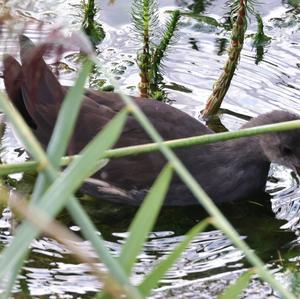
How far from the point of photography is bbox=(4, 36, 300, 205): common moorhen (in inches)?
229

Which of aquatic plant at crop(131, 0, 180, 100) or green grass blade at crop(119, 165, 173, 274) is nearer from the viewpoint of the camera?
green grass blade at crop(119, 165, 173, 274)

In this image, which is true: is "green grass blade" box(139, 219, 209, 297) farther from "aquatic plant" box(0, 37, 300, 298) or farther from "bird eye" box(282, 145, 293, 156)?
"bird eye" box(282, 145, 293, 156)

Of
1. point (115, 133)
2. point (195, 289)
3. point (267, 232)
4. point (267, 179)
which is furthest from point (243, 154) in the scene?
point (115, 133)

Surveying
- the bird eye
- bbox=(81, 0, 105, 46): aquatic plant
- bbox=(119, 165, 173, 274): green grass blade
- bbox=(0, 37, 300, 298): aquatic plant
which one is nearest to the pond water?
bbox=(81, 0, 105, 46): aquatic plant

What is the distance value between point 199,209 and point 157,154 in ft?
1.47

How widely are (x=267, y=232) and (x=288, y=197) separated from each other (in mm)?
385

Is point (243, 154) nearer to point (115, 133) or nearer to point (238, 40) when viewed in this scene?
point (238, 40)

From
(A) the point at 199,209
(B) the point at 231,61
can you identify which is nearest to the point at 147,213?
(A) the point at 199,209

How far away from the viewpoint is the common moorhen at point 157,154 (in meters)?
5.81

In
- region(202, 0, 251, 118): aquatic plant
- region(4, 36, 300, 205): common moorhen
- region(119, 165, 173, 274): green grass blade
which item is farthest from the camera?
region(202, 0, 251, 118): aquatic plant

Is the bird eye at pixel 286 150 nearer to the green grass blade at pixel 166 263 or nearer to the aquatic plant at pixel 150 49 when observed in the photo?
the aquatic plant at pixel 150 49

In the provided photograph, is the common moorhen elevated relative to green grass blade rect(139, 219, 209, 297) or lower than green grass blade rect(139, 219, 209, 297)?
lower

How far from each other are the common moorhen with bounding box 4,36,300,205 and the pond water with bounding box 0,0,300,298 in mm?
111

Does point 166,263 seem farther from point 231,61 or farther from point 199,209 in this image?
point 231,61
